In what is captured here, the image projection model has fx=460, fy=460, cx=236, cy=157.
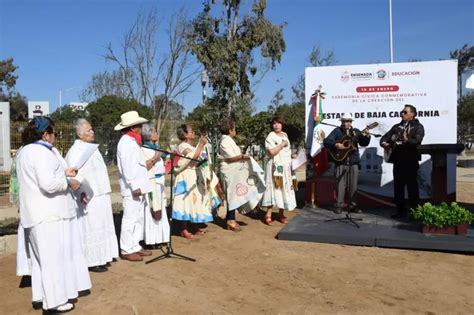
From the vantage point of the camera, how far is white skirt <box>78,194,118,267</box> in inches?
193

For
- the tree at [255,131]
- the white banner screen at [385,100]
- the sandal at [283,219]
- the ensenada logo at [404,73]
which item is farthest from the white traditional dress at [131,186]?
the tree at [255,131]

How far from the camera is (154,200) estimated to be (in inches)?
225

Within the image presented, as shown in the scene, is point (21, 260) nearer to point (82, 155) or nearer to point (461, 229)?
point (82, 155)

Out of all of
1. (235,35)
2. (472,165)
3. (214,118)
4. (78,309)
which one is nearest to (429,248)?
(78,309)

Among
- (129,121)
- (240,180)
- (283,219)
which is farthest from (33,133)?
(283,219)

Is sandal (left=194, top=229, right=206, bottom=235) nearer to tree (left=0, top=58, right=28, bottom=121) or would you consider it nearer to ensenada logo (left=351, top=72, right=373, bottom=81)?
ensenada logo (left=351, top=72, right=373, bottom=81)

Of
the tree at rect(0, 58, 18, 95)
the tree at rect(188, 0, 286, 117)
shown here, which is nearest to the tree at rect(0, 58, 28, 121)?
the tree at rect(0, 58, 18, 95)

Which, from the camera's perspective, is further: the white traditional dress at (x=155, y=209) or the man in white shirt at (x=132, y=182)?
the white traditional dress at (x=155, y=209)

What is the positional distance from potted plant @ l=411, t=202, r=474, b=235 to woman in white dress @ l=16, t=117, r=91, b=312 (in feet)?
14.5

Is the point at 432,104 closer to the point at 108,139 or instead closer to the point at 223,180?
the point at 223,180

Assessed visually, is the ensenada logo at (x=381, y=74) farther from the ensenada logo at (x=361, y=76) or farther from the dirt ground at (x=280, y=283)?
the dirt ground at (x=280, y=283)

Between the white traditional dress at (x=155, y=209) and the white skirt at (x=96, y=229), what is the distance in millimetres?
741

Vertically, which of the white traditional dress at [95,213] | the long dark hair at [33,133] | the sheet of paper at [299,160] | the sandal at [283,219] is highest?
the long dark hair at [33,133]

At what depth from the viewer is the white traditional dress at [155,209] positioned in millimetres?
5746
